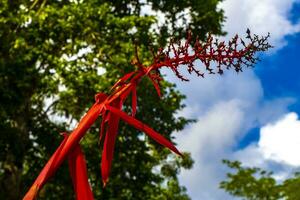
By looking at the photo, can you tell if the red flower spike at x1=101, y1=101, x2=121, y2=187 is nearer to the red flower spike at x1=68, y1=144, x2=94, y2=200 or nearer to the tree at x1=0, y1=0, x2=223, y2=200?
the red flower spike at x1=68, y1=144, x2=94, y2=200

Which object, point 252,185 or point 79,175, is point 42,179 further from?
point 252,185

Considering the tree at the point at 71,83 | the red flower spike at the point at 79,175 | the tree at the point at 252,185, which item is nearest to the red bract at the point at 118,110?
the red flower spike at the point at 79,175

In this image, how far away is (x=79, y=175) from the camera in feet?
4.25

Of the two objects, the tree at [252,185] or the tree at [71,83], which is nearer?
the tree at [71,83]

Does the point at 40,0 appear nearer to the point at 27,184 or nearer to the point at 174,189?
the point at 27,184

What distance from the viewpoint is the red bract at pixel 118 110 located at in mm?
1308

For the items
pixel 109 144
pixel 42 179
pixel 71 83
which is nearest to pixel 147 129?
pixel 109 144

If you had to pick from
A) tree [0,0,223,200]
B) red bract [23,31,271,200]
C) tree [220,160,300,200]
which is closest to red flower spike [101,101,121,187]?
red bract [23,31,271,200]

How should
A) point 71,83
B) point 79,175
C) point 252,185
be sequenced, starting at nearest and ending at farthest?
point 79,175 < point 71,83 < point 252,185

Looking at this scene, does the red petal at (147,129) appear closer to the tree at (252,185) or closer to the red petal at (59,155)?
the red petal at (59,155)

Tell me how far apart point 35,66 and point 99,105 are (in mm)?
18143

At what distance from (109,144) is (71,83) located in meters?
16.7

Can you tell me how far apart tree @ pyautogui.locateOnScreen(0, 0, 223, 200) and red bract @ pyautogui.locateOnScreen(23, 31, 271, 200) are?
600 inches

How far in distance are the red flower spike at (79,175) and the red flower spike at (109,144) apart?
52 mm
